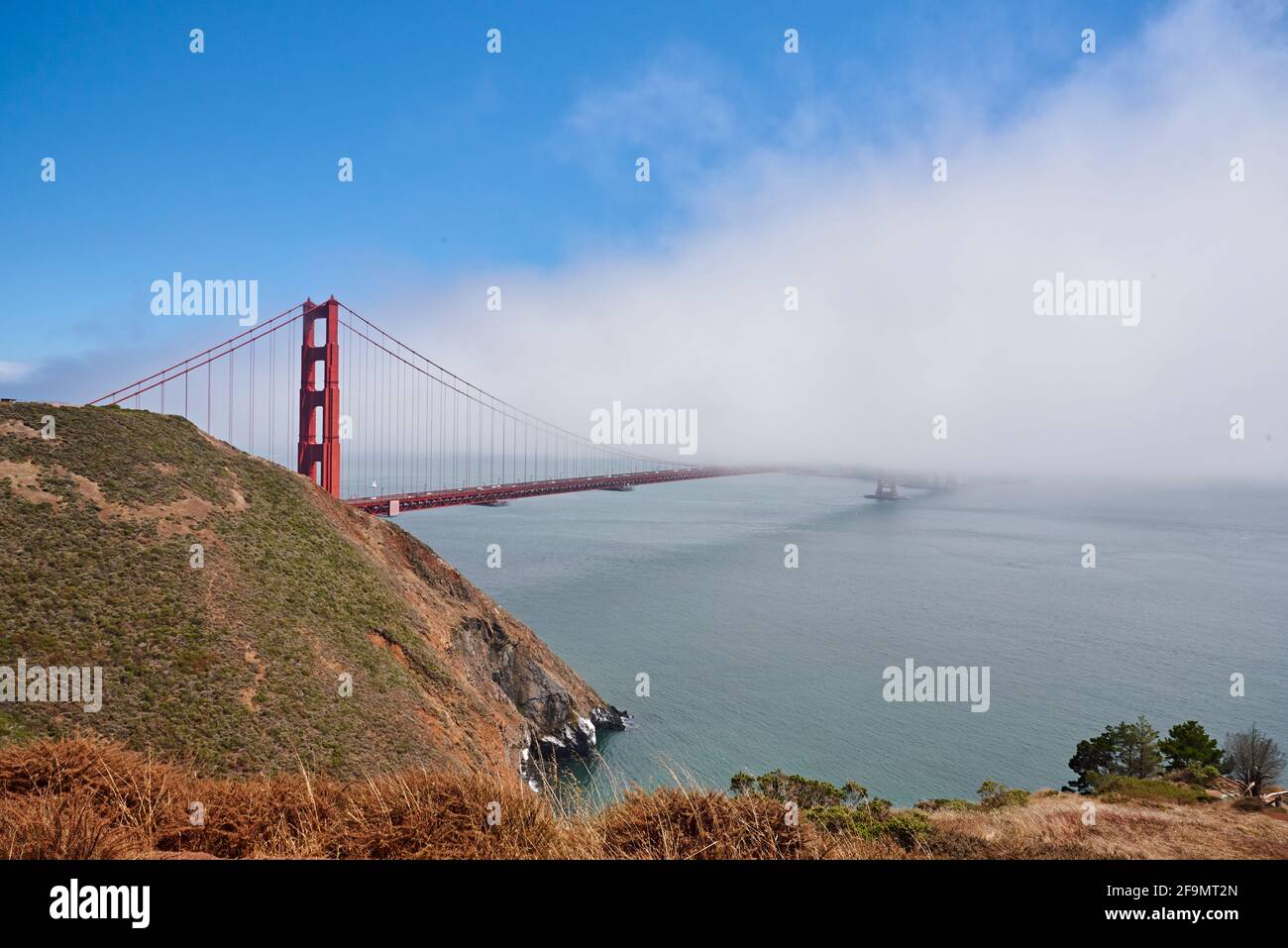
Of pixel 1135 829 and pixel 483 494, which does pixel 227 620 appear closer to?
pixel 1135 829

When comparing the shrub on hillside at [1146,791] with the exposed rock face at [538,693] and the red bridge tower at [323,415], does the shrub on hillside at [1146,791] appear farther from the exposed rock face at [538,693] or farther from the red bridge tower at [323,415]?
the red bridge tower at [323,415]

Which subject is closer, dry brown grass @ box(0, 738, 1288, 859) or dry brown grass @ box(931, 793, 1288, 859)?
dry brown grass @ box(0, 738, 1288, 859)

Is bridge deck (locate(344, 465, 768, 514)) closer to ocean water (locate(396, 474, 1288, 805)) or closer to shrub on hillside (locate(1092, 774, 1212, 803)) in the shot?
ocean water (locate(396, 474, 1288, 805))

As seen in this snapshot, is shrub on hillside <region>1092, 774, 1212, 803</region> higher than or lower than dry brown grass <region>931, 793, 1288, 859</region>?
lower

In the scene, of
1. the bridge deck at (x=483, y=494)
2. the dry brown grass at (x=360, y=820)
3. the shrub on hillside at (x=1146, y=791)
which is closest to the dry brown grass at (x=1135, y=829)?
the shrub on hillside at (x=1146, y=791)

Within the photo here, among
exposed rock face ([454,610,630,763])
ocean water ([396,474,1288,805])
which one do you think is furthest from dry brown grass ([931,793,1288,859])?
exposed rock face ([454,610,630,763])
